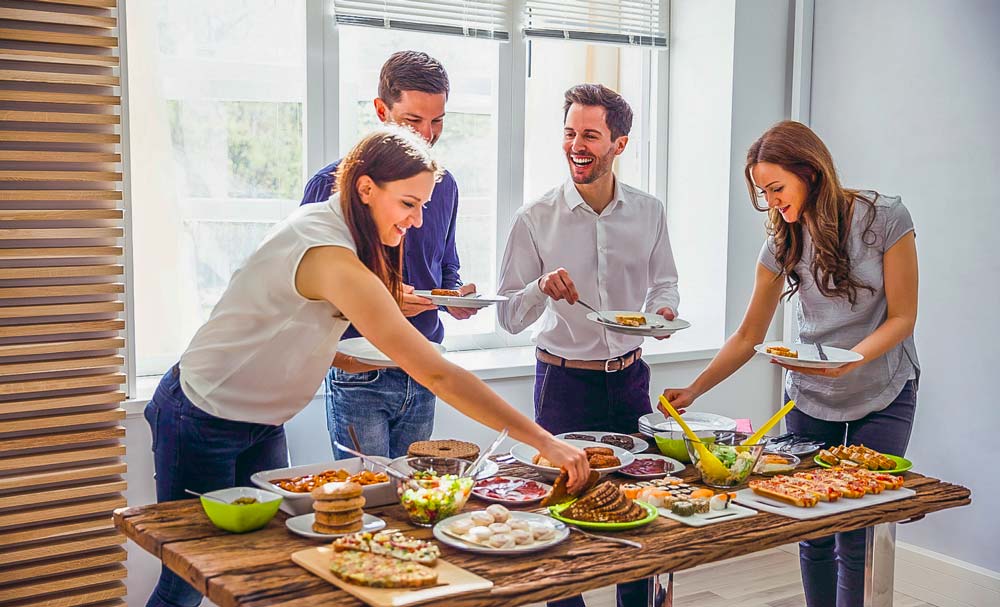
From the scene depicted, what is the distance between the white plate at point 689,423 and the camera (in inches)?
107

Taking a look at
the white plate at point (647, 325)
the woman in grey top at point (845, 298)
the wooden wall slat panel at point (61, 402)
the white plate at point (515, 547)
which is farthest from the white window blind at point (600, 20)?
the white plate at point (515, 547)

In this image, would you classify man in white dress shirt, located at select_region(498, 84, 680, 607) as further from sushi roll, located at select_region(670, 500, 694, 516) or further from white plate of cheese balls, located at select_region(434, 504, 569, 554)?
white plate of cheese balls, located at select_region(434, 504, 569, 554)

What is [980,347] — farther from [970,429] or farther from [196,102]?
[196,102]

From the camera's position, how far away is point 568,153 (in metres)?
3.22

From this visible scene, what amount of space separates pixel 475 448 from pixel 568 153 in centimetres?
125

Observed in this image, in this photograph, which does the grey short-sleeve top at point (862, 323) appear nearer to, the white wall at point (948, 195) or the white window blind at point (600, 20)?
the white wall at point (948, 195)

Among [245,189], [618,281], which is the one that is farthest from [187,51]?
[618,281]

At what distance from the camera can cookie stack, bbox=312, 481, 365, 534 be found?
74.2 inches

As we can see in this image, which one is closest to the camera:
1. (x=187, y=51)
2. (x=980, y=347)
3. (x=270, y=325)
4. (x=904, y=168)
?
(x=270, y=325)

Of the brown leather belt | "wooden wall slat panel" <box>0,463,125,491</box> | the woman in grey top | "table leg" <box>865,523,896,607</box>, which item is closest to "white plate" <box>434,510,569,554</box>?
"table leg" <box>865,523,896,607</box>

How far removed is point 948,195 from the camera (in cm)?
385

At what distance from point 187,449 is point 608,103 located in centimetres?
174

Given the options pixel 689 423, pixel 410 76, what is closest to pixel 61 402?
pixel 410 76

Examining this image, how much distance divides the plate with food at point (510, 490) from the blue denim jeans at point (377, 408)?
561 mm
